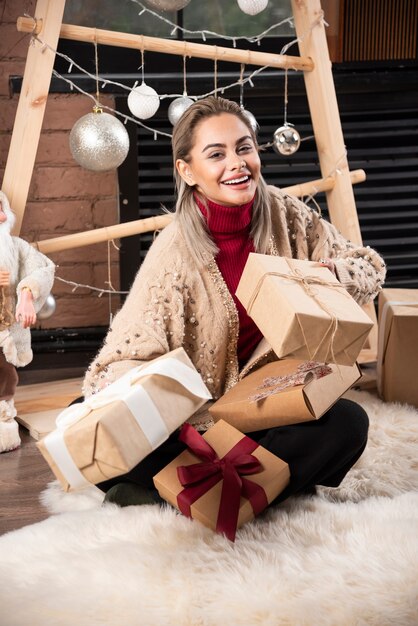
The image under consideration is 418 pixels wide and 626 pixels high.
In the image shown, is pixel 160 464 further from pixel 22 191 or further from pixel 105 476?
pixel 22 191

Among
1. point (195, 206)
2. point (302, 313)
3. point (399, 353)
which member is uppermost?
point (195, 206)

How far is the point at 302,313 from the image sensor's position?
1.48 metres

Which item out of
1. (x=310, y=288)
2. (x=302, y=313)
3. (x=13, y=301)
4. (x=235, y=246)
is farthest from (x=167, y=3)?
(x=302, y=313)

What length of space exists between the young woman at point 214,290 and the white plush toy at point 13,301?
45 cm

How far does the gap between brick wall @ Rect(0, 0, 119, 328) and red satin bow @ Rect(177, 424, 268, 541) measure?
5.04ft

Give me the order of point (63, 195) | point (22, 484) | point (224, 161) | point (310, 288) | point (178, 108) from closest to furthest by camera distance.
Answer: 1. point (310, 288)
2. point (224, 161)
3. point (22, 484)
4. point (178, 108)
5. point (63, 195)

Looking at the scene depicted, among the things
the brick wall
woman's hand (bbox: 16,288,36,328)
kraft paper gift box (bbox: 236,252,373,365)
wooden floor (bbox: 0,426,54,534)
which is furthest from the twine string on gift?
the brick wall

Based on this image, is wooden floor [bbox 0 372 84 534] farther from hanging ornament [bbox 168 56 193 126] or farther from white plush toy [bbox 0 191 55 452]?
hanging ornament [bbox 168 56 193 126]

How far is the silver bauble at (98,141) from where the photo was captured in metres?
2.33

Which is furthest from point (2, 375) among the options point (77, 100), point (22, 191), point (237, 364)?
point (77, 100)

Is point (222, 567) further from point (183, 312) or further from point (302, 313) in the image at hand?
point (183, 312)

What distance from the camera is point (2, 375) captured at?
2350mm

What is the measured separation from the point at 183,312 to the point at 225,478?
40cm

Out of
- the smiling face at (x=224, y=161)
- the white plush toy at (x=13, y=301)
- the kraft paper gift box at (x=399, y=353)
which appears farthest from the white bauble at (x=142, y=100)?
the kraft paper gift box at (x=399, y=353)
